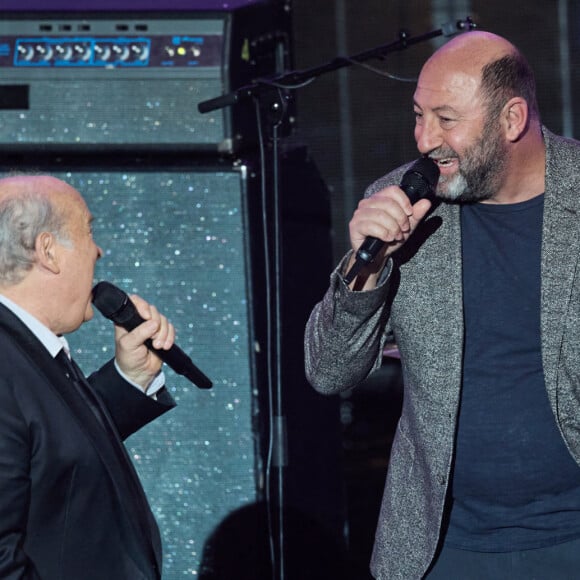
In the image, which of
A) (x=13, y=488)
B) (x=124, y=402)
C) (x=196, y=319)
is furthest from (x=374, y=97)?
(x=13, y=488)

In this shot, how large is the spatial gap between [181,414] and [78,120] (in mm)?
712

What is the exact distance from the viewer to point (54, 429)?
5.39 ft

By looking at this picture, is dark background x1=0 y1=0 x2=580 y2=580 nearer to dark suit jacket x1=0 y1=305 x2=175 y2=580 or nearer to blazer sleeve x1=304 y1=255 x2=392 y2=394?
blazer sleeve x1=304 y1=255 x2=392 y2=394

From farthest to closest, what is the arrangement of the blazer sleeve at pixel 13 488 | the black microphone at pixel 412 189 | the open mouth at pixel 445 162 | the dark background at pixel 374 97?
the dark background at pixel 374 97
the open mouth at pixel 445 162
the black microphone at pixel 412 189
the blazer sleeve at pixel 13 488

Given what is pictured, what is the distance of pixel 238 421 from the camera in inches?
98.3

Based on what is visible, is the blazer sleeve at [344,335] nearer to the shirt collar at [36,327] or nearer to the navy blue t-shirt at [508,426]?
the navy blue t-shirt at [508,426]

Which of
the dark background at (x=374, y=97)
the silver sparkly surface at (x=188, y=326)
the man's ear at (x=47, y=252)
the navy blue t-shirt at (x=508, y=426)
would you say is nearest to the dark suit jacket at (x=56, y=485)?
the man's ear at (x=47, y=252)

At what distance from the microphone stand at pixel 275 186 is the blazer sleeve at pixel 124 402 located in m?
0.47

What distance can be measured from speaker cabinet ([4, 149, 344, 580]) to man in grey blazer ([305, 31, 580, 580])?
0.51 meters

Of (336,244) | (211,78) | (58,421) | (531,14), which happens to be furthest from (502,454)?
(336,244)

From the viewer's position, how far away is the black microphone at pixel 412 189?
5.64ft

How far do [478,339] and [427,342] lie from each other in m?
0.09

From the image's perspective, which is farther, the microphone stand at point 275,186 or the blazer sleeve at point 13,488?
the microphone stand at point 275,186

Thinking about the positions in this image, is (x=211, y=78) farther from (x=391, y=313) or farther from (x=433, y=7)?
(x=433, y=7)
